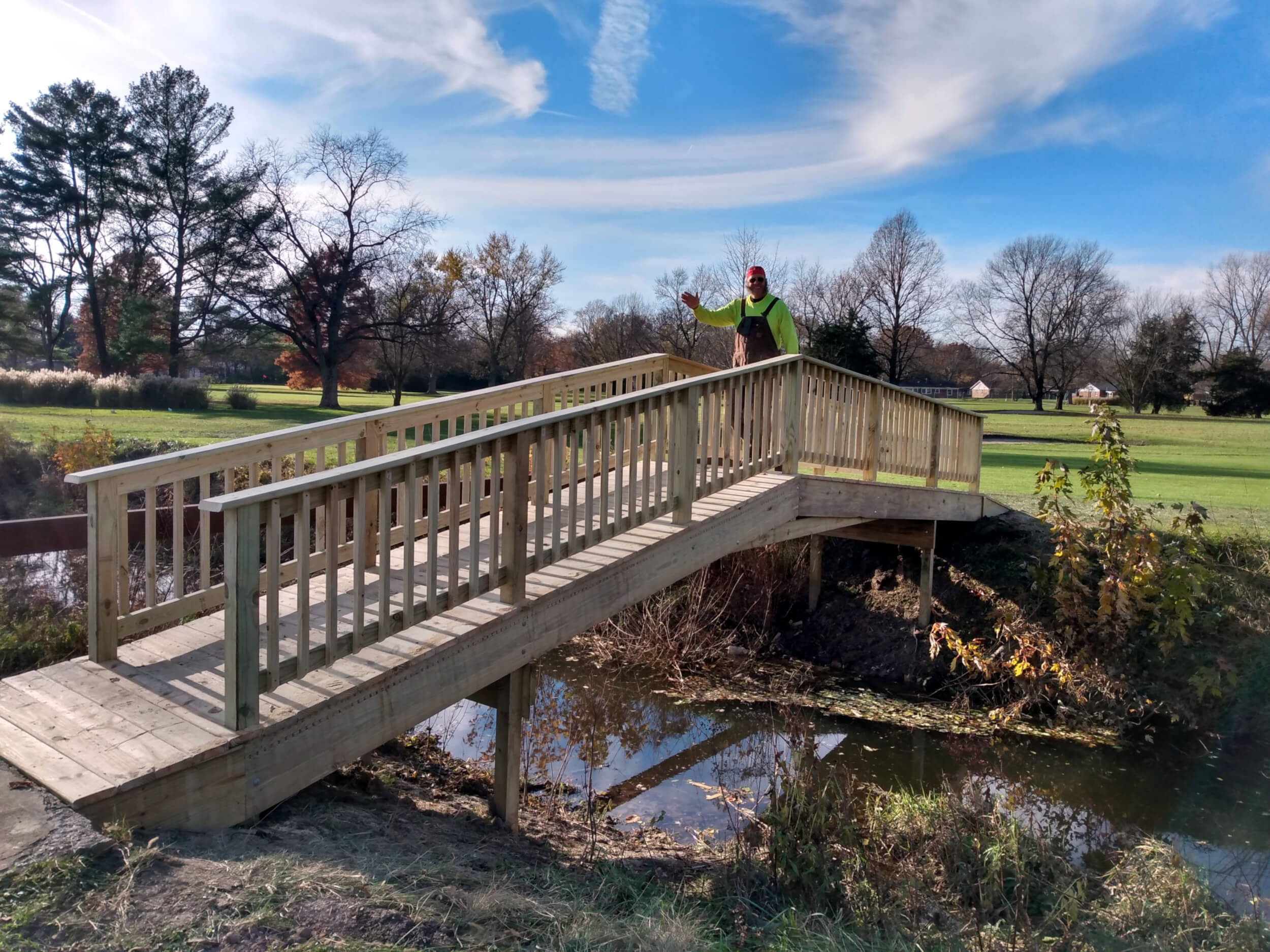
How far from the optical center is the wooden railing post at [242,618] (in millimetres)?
3266

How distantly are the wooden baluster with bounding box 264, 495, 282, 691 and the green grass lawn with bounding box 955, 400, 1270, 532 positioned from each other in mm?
8031

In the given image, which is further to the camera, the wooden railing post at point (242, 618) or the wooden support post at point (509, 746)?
the wooden support post at point (509, 746)

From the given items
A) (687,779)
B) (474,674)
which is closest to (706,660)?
(687,779)

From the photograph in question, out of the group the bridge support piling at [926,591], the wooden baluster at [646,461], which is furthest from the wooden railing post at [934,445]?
the wooden baluster at [646,461]

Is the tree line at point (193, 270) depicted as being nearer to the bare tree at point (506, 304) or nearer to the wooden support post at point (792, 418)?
the bare tree at point (506, 304)

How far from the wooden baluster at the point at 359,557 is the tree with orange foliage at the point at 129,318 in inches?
1349

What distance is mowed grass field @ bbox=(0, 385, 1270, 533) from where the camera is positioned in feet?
43.4

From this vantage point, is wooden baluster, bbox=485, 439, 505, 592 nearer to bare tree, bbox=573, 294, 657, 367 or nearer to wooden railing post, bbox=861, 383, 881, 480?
wooden railing post, bbox=861, 383, 881, 480

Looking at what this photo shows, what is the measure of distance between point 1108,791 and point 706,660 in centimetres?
397

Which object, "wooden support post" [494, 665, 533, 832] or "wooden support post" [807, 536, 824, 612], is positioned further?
"wooden support post" [807, 536, 824, 612]

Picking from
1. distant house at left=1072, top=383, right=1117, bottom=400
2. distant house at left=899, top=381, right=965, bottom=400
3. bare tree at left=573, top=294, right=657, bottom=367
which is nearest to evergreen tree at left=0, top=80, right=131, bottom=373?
bare tree at left=573, top=294, right=657, bottom=367

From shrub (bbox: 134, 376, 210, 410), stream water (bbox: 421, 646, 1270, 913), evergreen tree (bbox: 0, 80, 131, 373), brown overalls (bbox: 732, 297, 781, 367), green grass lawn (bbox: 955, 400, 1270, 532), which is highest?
evergreen tree (bbox: 0, 80, 131, 373)

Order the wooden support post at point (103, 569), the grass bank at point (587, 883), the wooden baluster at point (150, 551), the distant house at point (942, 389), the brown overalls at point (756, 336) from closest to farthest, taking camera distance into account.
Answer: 1. the grass bank at point (587, 883)
2. the wooden support post at point (103, 569)
3. the wooden baluster at point (150, 551)
4. the brown overalls at point (756, 336)
5. the distant house at point (942, 389)

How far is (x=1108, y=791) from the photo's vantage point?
6723 millimetres
